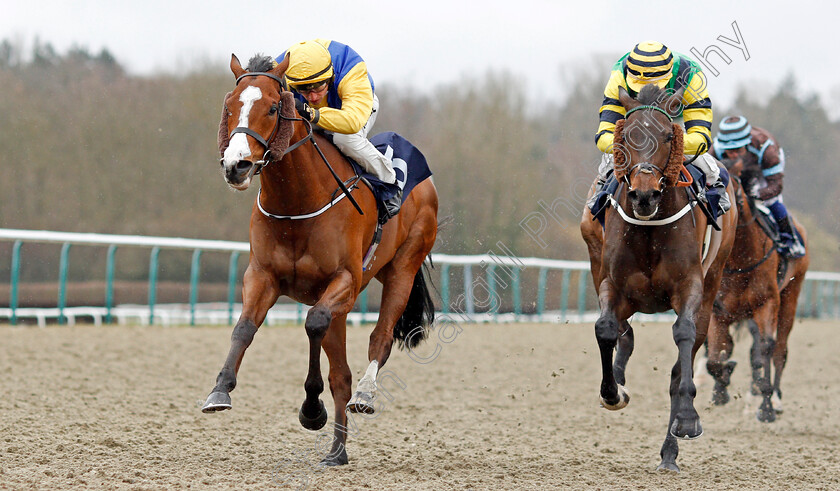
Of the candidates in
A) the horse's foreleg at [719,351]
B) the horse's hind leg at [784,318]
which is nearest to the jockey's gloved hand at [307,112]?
the horse's foreleg at [719,351]

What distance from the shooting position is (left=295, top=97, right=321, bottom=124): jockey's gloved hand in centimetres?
443

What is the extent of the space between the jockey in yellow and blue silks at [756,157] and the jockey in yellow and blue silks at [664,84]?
2.27 meters

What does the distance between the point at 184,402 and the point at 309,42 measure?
3.35 m

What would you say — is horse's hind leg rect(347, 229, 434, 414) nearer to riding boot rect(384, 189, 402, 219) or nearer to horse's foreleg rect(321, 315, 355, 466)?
horse's foreleg rect(321, 315, 355, 466)

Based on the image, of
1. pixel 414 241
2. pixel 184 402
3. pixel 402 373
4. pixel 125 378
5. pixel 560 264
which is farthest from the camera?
pixel 560 264

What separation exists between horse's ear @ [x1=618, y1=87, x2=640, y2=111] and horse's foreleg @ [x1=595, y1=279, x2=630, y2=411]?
3.04 feet

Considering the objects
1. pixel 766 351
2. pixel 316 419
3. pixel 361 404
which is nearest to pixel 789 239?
pixel 766 351

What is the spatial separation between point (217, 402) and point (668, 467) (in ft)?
7.92

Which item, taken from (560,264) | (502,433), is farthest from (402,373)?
(560,264)

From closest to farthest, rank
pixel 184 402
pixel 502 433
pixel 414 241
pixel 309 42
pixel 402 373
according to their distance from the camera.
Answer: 1. pixel 309 42
2. pixel 414 241
3. pixel 502 433
4. pixel 184 402
5. pixel 402 373

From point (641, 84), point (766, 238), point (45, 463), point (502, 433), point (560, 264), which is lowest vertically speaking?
point (560, 264)

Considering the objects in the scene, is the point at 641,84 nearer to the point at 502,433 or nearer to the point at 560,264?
the point at 502,433

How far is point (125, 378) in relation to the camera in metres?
7.99

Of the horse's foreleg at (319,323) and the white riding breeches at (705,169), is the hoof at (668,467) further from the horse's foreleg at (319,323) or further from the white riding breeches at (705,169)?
the horse's foreleg at (319,323)
